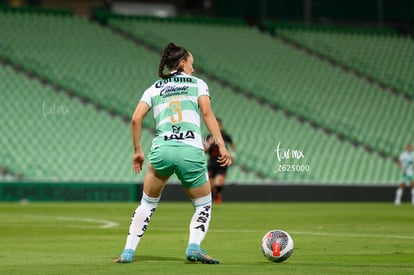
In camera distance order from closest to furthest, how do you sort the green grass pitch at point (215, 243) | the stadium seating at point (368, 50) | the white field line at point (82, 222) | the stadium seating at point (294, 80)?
the green grass pitch at point (215, 243)
the white field line at point (82, 222)
the stadium seating at point (294, 80)
the stadium seating at point (368, 50)

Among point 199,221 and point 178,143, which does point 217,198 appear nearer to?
point 199,221

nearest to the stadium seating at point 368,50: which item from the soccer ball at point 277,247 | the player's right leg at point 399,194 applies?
the player's right leg at point 399,194

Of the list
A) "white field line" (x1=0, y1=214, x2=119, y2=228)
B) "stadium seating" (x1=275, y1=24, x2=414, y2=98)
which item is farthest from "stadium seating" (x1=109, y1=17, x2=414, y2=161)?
"white field line" (x1=0, y1=214, x2=119, y2=228)

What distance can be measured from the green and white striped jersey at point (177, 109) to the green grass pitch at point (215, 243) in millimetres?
1309

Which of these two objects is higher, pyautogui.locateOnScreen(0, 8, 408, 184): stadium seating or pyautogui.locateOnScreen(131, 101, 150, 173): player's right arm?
pyautogui.locateOnScreen(0, 8, 408, 184): stadium seating

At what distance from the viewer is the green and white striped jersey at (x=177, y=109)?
9617mm

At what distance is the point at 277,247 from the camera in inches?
383

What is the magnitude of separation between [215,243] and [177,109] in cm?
380

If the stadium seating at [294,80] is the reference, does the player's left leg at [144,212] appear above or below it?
below

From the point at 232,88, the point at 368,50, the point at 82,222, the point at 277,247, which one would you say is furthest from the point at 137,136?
the point at 368,50

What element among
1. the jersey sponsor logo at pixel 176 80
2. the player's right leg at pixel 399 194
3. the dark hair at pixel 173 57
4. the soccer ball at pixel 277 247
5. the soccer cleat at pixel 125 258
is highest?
the player's right leg at pixel 399 194

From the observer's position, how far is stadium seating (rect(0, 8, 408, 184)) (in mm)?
31422

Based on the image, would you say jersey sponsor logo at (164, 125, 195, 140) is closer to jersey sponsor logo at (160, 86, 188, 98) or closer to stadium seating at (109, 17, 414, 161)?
jersey sponsor logo at (160, 86, 188, 98)

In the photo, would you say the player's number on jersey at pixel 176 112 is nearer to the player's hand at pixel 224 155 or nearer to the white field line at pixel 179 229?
the player's hand at pixel 224 155
